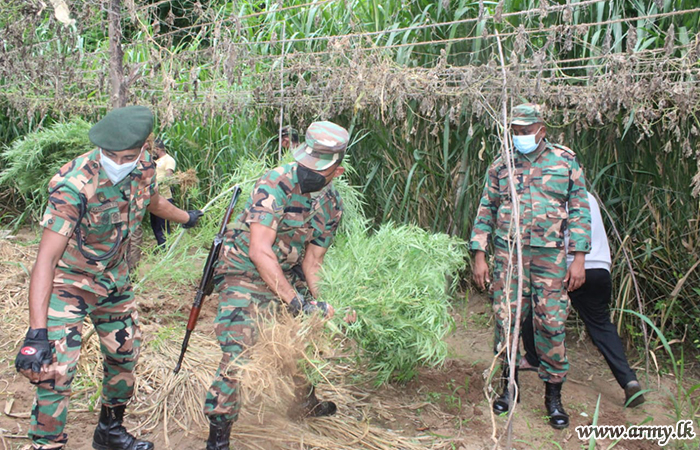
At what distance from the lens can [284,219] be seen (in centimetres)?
300

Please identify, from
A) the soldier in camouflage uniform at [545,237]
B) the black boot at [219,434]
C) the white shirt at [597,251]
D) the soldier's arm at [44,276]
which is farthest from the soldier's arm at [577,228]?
the soldier's arm at [44,276]

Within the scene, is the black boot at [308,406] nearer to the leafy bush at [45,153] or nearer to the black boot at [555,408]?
the black boot at [555,408]

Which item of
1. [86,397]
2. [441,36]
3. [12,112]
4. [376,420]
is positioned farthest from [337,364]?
[12,112]

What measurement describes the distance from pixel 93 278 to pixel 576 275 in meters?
2.65

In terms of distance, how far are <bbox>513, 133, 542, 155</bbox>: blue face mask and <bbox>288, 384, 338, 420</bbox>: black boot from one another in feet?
6.10

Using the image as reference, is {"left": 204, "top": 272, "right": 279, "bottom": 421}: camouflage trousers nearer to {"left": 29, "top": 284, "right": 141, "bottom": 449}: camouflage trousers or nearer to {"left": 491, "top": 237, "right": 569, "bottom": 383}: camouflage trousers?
{"left": 29, "top": 284, "right": 141, "bottom": 449}: camouflage trousers

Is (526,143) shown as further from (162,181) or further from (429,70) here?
(162,181)

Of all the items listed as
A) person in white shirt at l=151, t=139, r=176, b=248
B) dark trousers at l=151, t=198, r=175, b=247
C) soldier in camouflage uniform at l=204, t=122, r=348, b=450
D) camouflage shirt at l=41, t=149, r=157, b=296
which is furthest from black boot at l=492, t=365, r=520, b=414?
dark trousers at l=151, t=198, r=175, b=247

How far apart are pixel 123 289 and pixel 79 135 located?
3.94 m

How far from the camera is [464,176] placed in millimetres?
4906

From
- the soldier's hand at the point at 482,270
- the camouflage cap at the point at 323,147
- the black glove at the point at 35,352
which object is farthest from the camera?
the soldier's hand at the point at 482,270

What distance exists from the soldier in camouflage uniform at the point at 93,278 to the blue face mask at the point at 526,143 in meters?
2.09

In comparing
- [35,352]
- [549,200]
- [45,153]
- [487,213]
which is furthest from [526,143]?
[45,153]

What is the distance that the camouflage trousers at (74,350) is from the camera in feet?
8.62
